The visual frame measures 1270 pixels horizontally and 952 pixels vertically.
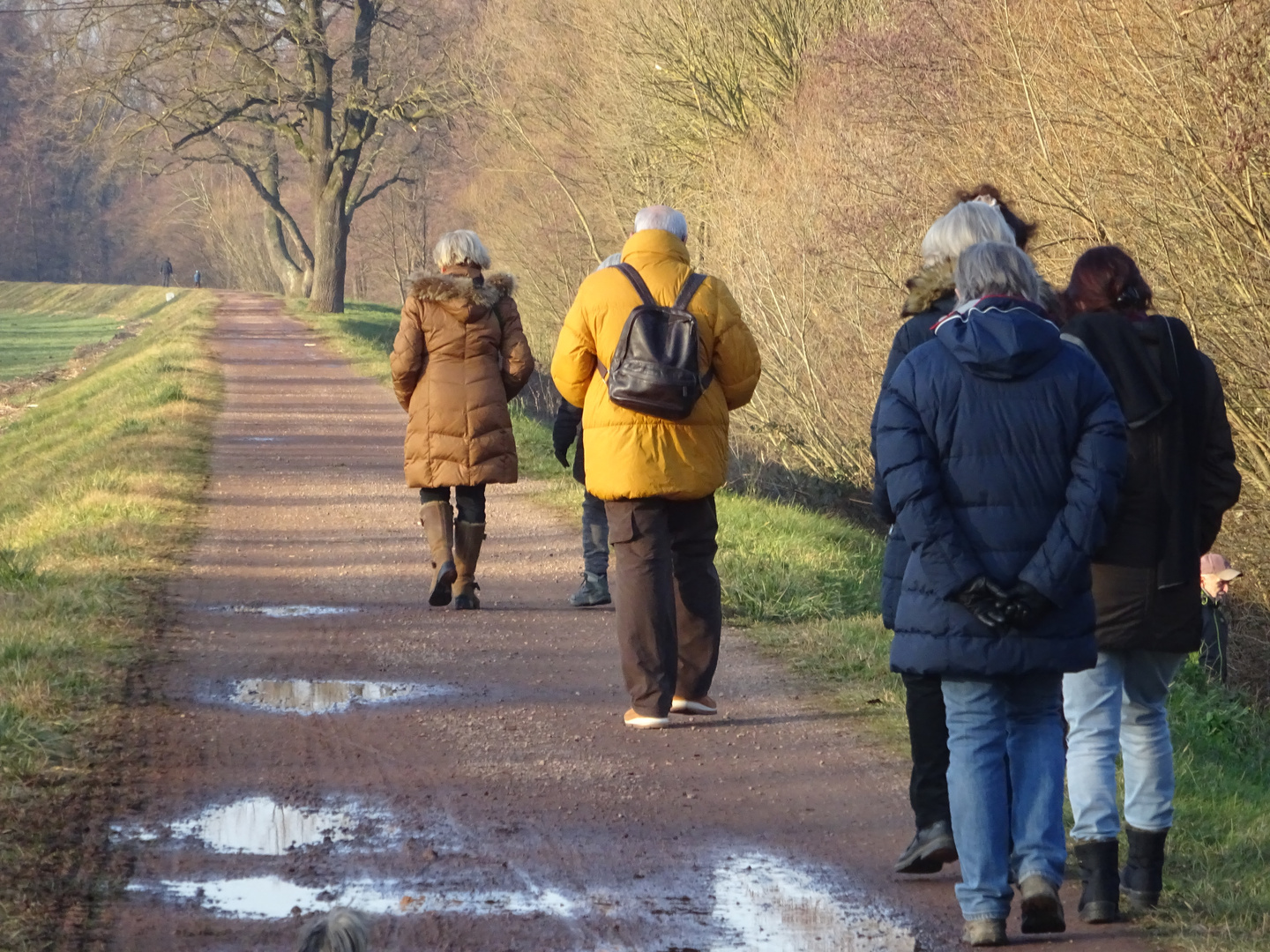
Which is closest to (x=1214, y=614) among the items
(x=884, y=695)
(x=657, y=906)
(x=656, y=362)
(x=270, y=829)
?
(x=884, y=695)

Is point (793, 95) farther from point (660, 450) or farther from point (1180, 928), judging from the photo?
point (1180, 928)

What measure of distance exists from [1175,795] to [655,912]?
201 cm

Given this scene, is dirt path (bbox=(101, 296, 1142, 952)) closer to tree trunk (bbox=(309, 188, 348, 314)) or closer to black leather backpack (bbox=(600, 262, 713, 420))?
black leather backpack (bbox=(600, 262, 713, 420))

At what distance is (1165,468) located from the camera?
4.19 m

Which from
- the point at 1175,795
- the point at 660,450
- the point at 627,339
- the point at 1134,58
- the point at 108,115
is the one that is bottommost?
the point at 1175,795

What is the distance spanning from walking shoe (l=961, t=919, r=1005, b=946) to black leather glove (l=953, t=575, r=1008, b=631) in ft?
2.36

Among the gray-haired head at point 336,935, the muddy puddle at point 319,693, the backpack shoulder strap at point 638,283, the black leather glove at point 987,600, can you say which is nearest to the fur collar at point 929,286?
the black leather glove at point 987,600

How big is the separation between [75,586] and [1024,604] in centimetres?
561

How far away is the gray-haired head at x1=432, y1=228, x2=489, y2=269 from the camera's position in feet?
24.8

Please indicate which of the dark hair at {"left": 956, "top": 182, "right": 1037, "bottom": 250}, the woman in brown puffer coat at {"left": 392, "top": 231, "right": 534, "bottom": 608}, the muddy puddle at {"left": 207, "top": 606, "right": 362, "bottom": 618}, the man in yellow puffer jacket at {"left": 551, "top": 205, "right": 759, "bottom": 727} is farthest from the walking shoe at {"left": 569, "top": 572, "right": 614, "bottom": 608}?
the dark hair at {"left": 956, "top": 182, "right": 1037, "bottom": 250}

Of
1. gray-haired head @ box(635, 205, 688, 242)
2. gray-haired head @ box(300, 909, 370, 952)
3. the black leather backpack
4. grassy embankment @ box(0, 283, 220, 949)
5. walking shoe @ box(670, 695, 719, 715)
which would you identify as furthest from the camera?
walking shoe @ box(670, 695, 719, 715)

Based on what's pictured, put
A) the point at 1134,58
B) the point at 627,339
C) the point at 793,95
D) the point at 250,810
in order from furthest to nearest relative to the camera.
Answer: the point at 793,95 → the point at 1134,58 → the point at 627,339 → the point at 250,810

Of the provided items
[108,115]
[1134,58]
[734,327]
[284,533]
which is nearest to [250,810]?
[734,327]

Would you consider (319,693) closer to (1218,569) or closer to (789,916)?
(789,916)
